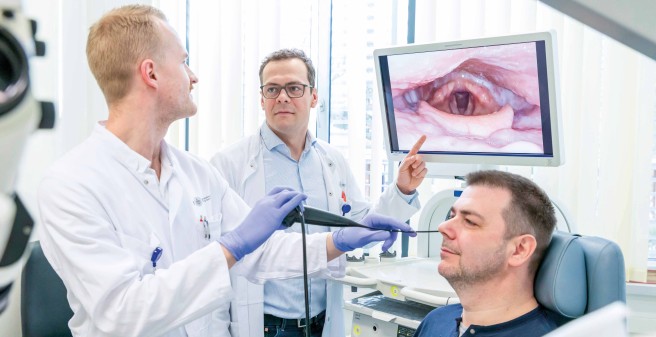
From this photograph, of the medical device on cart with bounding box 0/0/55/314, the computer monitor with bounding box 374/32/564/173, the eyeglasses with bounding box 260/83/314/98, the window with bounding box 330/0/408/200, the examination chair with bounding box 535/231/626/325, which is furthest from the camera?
the window with bounding box 330/0/408/200

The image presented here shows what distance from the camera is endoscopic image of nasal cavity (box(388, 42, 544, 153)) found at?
1809mm

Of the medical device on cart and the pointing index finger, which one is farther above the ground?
the medical device on cart

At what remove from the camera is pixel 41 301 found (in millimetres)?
1872

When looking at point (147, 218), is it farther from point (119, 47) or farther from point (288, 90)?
point (288, 90)

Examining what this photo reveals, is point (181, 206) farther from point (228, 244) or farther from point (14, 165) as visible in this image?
point (14, 165)

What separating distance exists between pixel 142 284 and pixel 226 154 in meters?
0.95

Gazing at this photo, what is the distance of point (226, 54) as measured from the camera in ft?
9.48

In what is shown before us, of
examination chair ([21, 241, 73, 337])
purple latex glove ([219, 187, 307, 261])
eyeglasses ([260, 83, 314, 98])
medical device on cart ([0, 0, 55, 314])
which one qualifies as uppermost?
eyeglasses ([260, 83, 314, 98])

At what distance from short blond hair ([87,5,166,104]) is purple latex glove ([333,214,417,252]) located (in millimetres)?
707

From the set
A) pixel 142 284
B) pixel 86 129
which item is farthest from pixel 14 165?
pixel 86 129

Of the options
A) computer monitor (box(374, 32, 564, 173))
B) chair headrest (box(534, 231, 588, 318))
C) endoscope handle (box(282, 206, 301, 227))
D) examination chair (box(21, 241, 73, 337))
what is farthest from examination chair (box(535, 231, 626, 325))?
examination chair (box(21, 241, 73, 337))

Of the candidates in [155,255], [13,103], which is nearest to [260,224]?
[155,255]

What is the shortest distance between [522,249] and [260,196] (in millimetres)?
986

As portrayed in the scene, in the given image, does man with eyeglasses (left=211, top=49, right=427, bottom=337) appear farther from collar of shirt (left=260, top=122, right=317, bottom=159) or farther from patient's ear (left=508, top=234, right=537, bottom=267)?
patient's ear (left=508, top=234, right=537, bottom=267)
